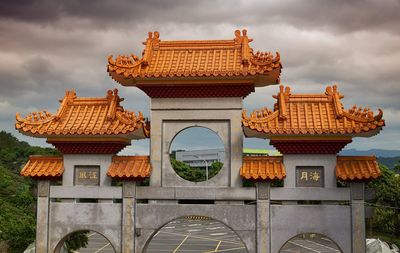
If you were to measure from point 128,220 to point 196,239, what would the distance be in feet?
81.7

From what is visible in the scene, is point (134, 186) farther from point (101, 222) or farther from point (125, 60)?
point (125, 60)

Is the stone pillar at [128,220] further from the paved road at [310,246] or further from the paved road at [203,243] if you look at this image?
the paved road at [310,246]

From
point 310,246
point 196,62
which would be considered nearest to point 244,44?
point 196,62

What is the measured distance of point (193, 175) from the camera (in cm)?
5772

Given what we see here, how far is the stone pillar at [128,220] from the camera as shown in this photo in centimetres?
1533

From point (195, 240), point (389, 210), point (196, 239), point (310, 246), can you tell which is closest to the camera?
point (389, 210)

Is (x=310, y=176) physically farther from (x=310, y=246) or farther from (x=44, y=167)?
(x=310, y=246)

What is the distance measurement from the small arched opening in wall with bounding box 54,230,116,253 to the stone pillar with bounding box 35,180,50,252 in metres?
0.49

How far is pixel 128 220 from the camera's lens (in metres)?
15.4

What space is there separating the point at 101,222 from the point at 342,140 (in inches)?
316

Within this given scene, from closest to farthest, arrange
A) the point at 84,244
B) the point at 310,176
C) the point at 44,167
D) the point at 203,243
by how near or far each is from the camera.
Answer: the point at 310,176
the point at 44,167
the point at 84,244
the point at 203,243

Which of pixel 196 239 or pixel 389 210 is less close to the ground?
pixel 389 210

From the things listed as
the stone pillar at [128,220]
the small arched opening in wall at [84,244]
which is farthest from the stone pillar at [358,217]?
the small arched opening in wall at [84,244]

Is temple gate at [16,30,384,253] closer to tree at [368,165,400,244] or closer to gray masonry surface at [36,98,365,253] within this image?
gray masonry surface at [36,98,365,253]
